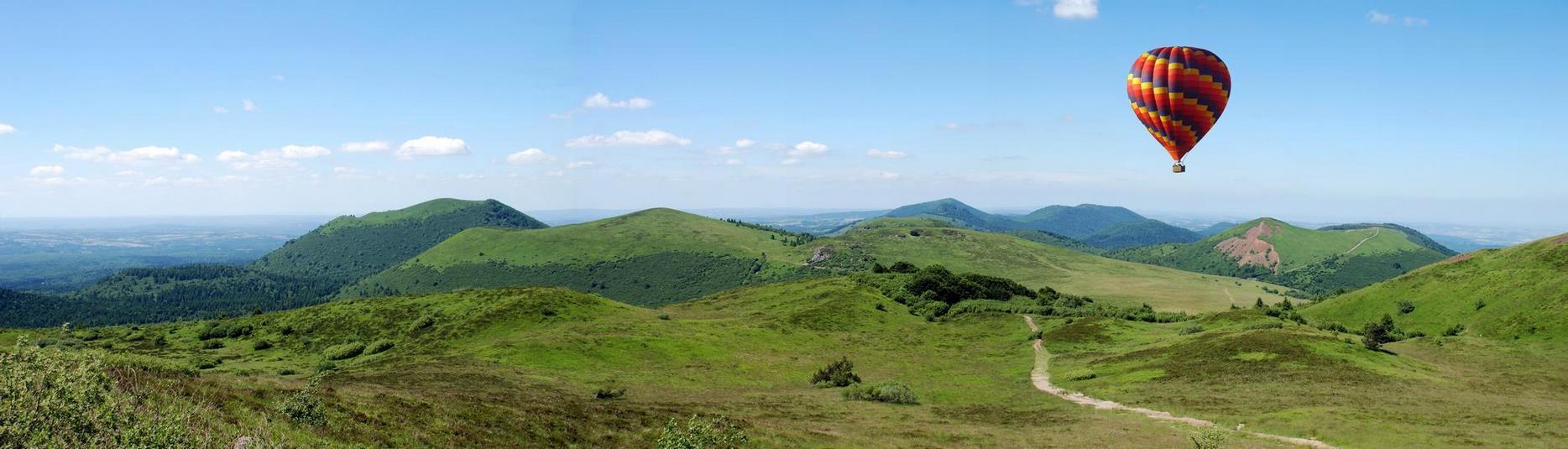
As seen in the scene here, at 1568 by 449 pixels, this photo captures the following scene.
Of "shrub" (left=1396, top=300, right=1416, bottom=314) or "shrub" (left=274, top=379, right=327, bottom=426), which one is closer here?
"shrub" (left=274, top=379, right=327, bottom=426)

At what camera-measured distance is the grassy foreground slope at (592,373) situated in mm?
29703

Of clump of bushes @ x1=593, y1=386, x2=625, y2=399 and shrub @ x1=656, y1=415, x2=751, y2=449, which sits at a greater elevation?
shrub @ x1=656, y1=415, x2=751, y2=449

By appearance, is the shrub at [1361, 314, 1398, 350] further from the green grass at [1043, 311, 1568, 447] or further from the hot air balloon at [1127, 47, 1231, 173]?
the hot air balloon at [1127, 47, 1231, 173]

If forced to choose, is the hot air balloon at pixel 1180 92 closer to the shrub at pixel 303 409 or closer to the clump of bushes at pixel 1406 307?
the shrub at pixel 303 409

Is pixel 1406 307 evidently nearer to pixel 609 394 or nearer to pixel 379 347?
pixel 609 394

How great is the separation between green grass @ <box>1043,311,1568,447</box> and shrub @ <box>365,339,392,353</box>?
260ft

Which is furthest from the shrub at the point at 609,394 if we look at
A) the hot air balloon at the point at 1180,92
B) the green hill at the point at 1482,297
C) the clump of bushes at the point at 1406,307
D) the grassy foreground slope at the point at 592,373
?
the clump of bushes at the point at 1406,307

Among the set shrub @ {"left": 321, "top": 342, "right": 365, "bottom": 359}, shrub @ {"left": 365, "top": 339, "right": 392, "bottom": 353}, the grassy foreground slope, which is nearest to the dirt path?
the grassy foreground slope

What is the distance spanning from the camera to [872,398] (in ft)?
191

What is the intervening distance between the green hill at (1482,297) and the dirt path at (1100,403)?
2242 inches

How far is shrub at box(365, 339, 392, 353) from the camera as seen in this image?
81.6m

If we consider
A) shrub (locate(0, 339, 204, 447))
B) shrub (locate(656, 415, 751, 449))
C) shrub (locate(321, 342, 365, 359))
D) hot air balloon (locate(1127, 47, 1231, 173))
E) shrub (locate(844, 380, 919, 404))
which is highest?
hot air balloon (locate(1127, 47, 1231, 173))

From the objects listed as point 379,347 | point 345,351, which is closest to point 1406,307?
point 379,347

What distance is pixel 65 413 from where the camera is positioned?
17234 millimetres
